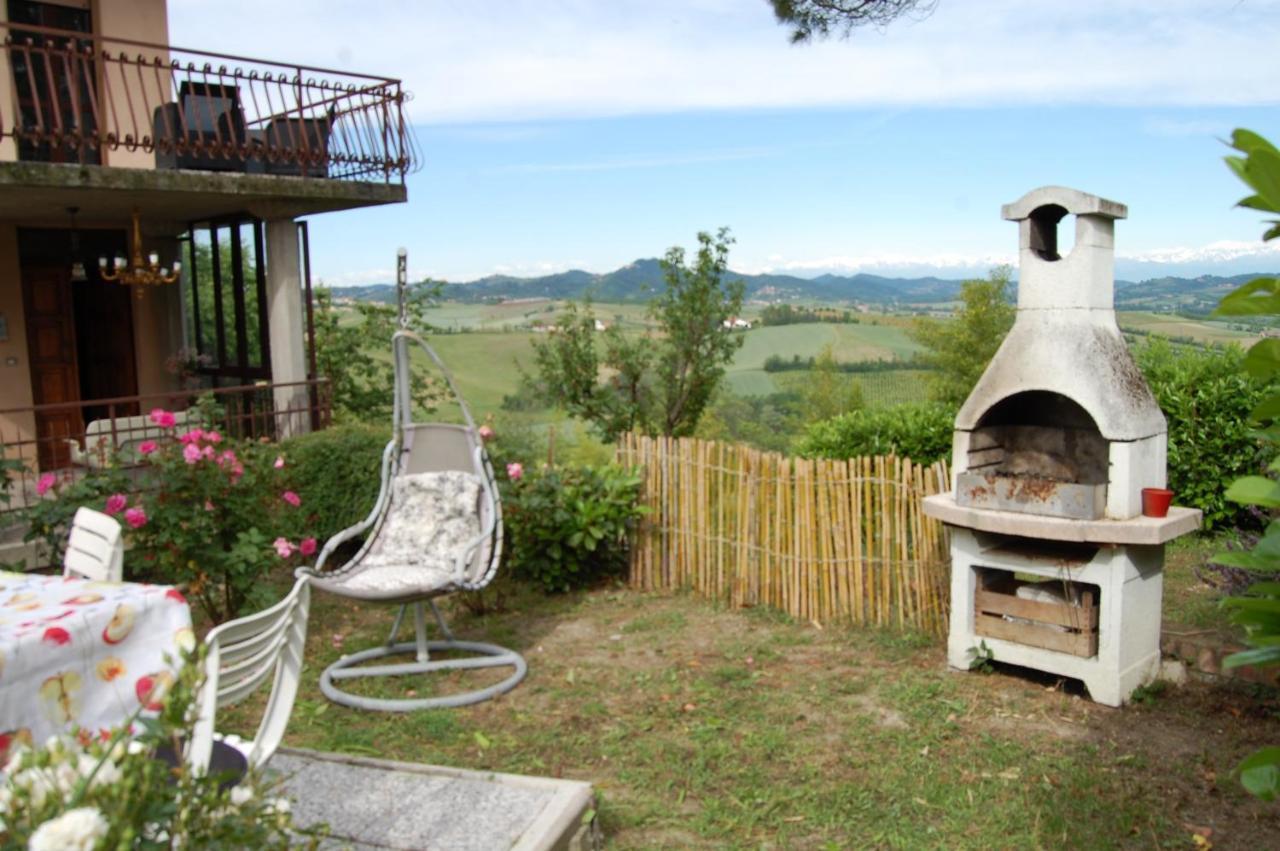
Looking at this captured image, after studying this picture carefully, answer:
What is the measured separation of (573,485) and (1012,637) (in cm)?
296

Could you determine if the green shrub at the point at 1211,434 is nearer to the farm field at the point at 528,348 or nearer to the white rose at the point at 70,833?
the farm field at the point at 528,348

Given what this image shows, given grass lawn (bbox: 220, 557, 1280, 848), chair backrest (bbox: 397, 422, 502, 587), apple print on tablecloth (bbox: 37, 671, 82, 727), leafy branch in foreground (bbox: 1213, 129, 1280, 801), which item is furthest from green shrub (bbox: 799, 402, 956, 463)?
leafy branch in foreground (bbox: 1213, 129, 1280, 801)

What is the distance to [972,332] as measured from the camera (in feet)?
53.3

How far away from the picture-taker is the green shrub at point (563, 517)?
665 centimetres

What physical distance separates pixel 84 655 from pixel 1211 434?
24.9 feet

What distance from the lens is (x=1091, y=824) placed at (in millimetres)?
3627

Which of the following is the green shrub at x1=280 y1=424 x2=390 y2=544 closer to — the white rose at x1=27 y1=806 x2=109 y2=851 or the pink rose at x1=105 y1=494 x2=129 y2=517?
the pink rose at x1=105 y1=494 x2=129 y2=517

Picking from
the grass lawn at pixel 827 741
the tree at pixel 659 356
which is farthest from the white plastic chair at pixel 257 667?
the tree at pixel 659 356

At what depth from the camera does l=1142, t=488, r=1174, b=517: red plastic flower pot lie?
4617mm

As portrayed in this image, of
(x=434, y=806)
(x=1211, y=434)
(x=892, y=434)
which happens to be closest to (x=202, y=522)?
(x=434, y=806)

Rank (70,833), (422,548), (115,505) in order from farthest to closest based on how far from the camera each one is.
→ (422,548) < (115,505) < (70,833)

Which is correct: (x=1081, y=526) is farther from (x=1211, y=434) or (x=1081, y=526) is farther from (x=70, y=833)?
(x=70, y=833)

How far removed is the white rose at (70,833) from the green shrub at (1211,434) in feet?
25.6

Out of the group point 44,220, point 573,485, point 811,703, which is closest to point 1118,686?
point 811,703
